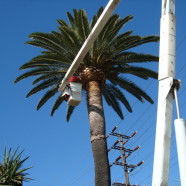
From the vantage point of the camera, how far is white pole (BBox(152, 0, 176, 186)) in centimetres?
459

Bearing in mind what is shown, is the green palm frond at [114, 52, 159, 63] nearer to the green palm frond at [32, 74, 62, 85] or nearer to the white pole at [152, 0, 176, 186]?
the green palm frond at [32, 74, 62, 85]

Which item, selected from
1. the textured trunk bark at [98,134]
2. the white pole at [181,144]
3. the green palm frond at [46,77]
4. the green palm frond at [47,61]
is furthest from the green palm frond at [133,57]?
the white pole at [181,144]

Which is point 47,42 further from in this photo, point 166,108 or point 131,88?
point 166,108

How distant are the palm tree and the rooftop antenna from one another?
10.8 m

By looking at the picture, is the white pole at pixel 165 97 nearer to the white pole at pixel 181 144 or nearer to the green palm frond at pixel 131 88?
the white pole at pixel 181 144

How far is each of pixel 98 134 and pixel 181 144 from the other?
1145 cm

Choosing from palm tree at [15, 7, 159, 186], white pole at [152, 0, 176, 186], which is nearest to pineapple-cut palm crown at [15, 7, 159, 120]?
palm tree at [15, 7, 159, 186]

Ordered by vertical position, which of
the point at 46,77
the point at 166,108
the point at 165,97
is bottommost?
the point at 166,108

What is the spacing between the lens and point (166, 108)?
486 cm

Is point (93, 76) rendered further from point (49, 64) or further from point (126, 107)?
point (126, 107)

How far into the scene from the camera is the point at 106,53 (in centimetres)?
1762

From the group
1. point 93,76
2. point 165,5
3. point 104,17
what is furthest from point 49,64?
point 165,5

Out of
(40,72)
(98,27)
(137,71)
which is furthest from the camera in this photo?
(40,72)

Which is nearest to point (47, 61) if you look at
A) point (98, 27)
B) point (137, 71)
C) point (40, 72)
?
point (40, 72)
